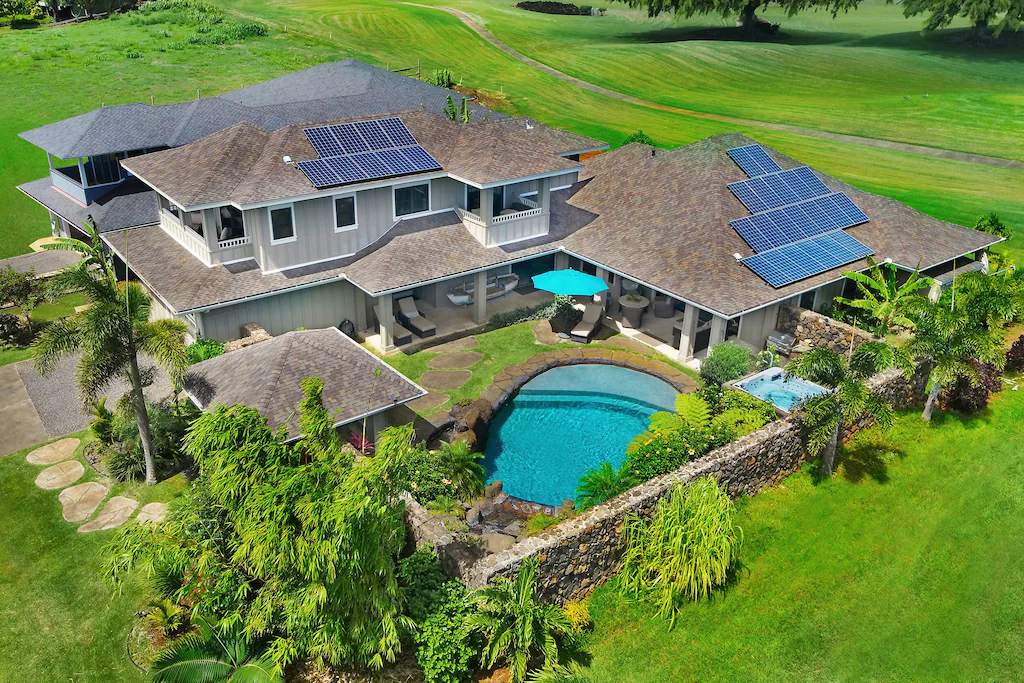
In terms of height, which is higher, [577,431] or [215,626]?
[215,626]

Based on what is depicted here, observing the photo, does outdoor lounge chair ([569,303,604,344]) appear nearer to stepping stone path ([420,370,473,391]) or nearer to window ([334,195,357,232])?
stepping stone path ([420,370,473,391])

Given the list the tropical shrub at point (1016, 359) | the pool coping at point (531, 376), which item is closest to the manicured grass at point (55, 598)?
the pool coping at point (531, 376)

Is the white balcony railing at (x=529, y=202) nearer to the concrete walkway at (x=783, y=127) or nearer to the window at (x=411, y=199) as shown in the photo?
the window at (x=411, y=199)

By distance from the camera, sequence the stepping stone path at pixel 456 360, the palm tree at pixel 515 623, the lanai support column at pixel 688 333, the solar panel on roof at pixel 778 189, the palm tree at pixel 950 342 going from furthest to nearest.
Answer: the solar panel on roof at pixel 778 189
the lanai support column at pixel 688 333
the stepping stone path at pixel 456 360
the palm tree at pixel 950 342
the palm tree at pixel 515 623

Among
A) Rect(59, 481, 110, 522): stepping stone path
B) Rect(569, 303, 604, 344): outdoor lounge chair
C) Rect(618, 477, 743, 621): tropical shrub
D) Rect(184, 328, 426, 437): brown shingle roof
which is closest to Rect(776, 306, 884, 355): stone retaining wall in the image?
Rect(569, 303, 604, 344): outdoor lounge chair

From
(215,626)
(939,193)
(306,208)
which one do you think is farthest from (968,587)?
(939,193)

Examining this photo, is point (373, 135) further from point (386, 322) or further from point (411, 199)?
point (386, 322)

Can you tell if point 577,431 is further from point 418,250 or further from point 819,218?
point 819,218
